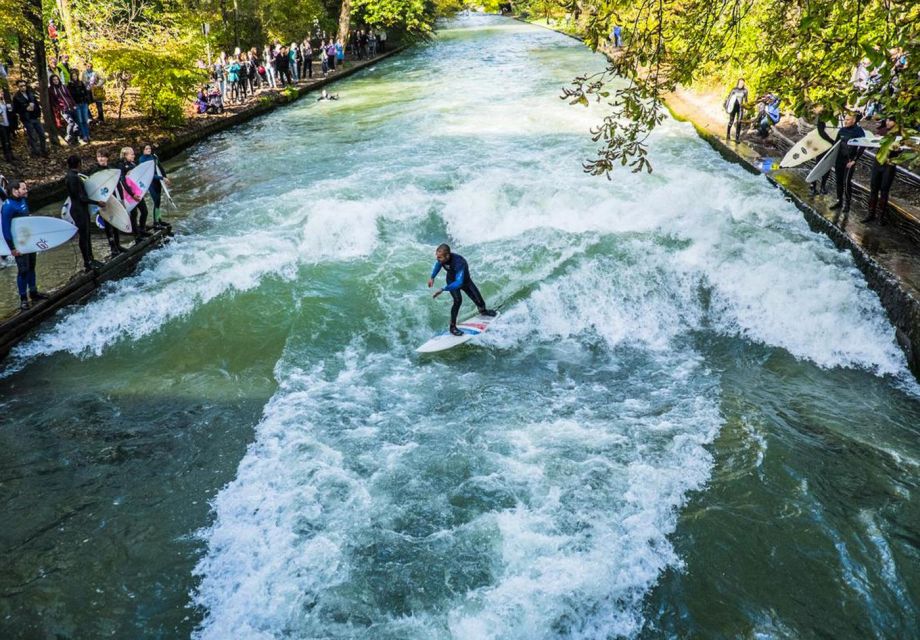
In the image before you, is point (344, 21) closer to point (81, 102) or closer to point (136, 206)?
point (81, 102)

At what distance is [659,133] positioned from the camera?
20859 millimetres

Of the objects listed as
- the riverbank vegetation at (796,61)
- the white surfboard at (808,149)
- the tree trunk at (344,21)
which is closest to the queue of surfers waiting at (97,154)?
the riverbank vegetation at (796,61)

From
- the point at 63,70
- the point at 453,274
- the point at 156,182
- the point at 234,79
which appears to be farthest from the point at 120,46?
the point at 453,274

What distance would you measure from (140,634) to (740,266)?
Result: 9.73m

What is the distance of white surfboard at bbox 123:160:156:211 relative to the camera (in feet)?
38.4

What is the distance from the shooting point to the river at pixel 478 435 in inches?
228

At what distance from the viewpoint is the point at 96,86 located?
1961 centimetres

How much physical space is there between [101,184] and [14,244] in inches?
80.0

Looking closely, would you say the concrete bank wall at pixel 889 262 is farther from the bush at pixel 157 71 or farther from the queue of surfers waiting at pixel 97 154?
the bush at pixel 157 71

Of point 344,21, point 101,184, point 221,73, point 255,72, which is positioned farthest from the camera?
point 344,21

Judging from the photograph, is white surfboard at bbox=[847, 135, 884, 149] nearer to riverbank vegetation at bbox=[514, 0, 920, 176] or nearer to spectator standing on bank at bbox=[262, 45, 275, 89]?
riverbank vegetation at bbox=[514, 0, 920, 176]

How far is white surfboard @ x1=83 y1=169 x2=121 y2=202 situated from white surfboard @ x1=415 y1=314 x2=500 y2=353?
5.69m

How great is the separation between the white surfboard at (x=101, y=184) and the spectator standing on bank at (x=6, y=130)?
578cm

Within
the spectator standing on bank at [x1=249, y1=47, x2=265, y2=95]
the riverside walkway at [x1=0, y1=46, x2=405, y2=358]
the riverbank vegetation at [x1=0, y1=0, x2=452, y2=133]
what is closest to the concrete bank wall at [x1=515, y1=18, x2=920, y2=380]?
the riverside walkway at [x1=0, y1=46, x2=405, y2=358]
